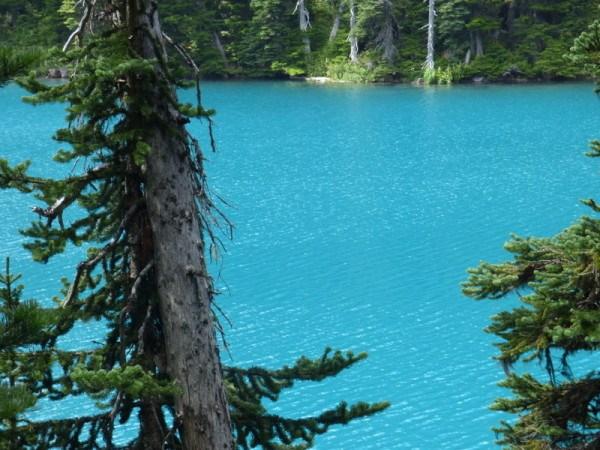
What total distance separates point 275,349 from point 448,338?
9.69 feet

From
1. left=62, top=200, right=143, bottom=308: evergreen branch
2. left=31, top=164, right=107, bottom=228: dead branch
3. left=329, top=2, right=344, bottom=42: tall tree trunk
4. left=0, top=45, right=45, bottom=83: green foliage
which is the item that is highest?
left=329, top=2, right=344, bottom=42: tall tree trunk

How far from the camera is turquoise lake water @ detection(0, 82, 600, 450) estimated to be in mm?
12844

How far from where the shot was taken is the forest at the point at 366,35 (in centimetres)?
4341

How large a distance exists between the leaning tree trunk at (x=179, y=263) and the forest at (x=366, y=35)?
39.4 meters

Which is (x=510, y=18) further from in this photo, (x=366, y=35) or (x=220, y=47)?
(x=220, y=47)

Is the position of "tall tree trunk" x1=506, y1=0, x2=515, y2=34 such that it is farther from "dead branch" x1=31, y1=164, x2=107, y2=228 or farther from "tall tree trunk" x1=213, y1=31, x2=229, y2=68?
"dead branch" x1=31, y1=164, x2=107, y2=228

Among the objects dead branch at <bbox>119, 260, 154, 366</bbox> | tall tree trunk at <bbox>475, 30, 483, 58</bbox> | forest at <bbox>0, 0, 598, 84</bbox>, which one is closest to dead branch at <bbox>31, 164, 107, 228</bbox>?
dead branch at <bbox>119, 260, 154, 366</bbox>

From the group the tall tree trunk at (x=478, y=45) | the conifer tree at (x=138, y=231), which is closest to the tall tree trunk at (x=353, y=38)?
the tall tree trunk at (x=478, y=45)

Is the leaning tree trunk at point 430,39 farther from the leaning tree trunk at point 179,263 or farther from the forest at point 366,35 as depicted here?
the leaning tree trunk at point 179,263

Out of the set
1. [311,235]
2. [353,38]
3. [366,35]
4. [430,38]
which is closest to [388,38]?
[366,35]

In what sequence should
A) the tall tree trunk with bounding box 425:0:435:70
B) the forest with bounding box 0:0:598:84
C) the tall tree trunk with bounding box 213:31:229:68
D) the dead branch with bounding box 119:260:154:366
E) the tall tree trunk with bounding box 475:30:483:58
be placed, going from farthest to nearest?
the tall tree trunk with bounding box 213:31:229:68 < the tall tree trunk with bounding box 475:30:483:58 < the forest with bounding box 0:0:598:84 < the tall tree trunk with bounding box 425:0:435:70 < the dead branch with bounding box 119:260:154:366

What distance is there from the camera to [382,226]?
2041 centimetres

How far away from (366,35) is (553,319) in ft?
143

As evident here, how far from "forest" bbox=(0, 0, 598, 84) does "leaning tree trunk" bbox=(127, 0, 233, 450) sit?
3937cm
